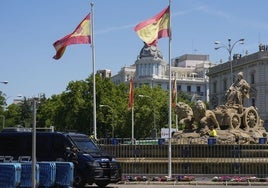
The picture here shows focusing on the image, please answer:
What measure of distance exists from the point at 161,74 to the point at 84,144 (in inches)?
5426

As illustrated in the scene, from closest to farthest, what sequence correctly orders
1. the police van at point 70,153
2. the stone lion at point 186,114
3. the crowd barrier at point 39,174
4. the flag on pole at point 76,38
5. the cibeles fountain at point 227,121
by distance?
the crowd barrier at point 39,174 → the police van at point 70,153 → the flag on pole at point 76,38 → the cibeles fountain at point 227,121 → the stone lion at point 186,114

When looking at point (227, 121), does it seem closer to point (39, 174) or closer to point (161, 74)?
point (39, 174)

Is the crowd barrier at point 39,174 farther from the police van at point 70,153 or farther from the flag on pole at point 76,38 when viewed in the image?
the flag on pole at point 76,38

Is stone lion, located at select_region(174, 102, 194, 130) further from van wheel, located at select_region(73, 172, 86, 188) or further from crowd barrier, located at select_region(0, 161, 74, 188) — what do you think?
crowd barrier, located at select_region(0, 161, 74, 188)

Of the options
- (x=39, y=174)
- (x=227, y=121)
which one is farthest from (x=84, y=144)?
(x=227, y=121)

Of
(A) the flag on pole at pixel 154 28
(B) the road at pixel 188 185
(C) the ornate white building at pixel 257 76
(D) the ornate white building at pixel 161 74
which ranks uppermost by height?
(D) the ornate white building at pixel 161 74

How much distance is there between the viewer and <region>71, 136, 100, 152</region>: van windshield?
22594mm

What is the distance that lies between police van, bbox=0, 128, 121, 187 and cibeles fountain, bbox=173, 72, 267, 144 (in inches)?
376

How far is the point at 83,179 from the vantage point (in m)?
21.8

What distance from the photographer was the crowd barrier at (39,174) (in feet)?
60.8

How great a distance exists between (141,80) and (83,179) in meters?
133

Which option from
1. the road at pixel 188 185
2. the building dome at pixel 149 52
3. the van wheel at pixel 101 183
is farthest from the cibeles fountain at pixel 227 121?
the building dome at pixel 149 52

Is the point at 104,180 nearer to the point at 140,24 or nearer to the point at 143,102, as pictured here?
the point at 140,24

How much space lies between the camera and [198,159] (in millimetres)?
28422
